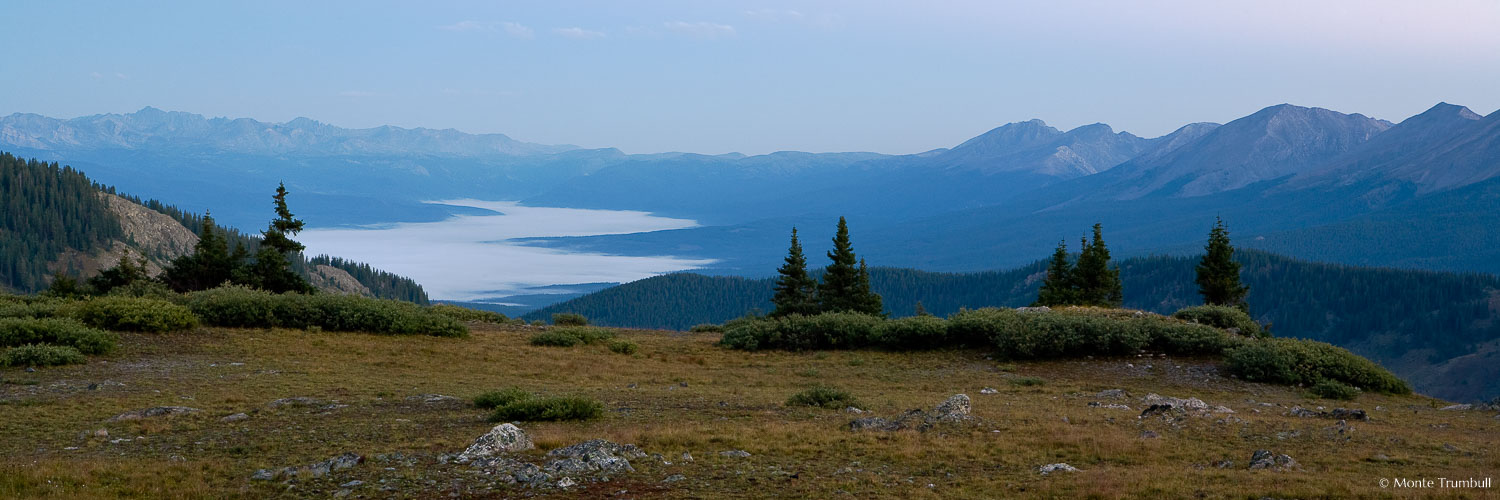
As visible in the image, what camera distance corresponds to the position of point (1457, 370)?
165750 mm

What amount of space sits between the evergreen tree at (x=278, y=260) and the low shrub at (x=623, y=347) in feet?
58.6

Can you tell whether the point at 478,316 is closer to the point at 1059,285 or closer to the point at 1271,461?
the point at 1271,461

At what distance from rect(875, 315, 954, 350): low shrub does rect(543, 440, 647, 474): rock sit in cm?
1708

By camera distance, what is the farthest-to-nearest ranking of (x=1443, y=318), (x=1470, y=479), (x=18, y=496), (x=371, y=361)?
(x=1443, y=318)
(x=371, y=361)
(x=1470, y=479)
(x=18, y=496)

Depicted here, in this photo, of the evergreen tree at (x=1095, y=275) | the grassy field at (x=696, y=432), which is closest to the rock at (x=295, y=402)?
the grassy field at (x=696, y=432)

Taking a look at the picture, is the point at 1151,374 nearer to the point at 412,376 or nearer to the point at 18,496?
the point at 412,376

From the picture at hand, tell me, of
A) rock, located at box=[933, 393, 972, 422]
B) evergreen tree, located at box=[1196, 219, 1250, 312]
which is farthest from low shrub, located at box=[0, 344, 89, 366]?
evergreen tree, located at box=[1196, 219, 1250, 312]

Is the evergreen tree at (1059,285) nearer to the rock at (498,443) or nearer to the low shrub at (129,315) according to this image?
the low shrub at (129,315)

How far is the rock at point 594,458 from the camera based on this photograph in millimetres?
11422

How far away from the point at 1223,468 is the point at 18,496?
13957 millimetres

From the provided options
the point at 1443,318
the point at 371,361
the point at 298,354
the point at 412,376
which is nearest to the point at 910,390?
the point at 412,376

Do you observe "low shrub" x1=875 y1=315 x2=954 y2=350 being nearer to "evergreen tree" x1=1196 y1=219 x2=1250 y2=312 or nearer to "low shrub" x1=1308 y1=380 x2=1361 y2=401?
"low shrub" x1=1308 y1=380 x2=1361 y2=401

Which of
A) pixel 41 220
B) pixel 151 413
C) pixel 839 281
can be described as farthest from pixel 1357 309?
pixel 41 220

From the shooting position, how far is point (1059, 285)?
201 ft
